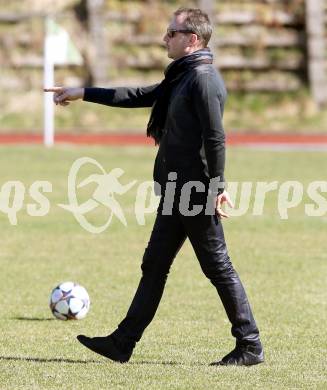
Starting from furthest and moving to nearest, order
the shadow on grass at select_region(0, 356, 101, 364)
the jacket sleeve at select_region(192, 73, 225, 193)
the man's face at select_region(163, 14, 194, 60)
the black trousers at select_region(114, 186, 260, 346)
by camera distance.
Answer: the shadow on grass at select_region(0, 356, 101, 364), the black trousers at select_region(114, 186, 260, 346), the man's face at select_region(163, 14, 194, 60), the jacket sleeve at select_region(192, 73, 225, 193)

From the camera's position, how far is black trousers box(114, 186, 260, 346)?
694 cm

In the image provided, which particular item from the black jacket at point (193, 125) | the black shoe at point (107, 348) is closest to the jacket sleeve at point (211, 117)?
the black jacket at point (193, 125)

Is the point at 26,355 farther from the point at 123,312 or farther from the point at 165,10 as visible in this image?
the point at 165,10

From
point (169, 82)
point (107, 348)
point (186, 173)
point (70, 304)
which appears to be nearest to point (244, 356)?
point (107, 348)

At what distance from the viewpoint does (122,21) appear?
128ft

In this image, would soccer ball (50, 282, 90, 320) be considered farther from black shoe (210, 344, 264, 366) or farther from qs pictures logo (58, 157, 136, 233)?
qs pictures logo (58, 157, 136, 233)

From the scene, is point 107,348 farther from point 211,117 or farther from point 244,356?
point 211,117

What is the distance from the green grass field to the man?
0.88 ft

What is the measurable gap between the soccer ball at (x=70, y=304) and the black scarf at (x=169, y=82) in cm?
225

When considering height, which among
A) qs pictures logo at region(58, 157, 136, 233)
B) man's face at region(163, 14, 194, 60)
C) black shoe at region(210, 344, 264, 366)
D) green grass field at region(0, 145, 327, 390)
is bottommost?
qs pictures logo at region(58, 157, 136, 233)

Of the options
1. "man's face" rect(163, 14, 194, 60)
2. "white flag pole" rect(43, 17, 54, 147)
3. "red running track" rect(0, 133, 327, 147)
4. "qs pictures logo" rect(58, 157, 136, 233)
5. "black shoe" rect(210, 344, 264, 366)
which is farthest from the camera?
"red running track" rect(0, 133, 327, 147)

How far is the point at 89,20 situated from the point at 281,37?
6.67 m

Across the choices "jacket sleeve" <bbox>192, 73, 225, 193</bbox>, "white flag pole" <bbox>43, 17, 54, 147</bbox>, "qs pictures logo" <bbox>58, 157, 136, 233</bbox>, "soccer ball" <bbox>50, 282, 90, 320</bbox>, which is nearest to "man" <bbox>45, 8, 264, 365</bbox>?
"jacket sleeve" <bbox>192, 73, 225, 193</bbox>

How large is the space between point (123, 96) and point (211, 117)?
2.44 feet
